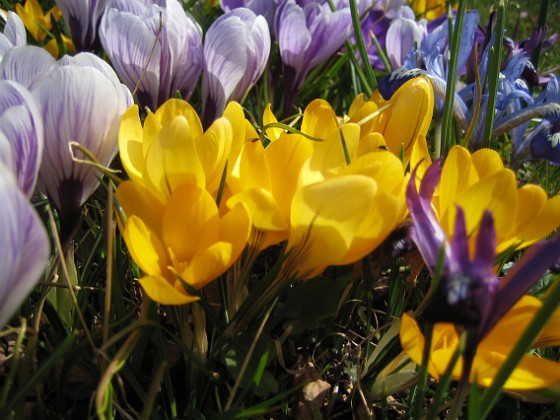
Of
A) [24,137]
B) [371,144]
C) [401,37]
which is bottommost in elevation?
[401,37]

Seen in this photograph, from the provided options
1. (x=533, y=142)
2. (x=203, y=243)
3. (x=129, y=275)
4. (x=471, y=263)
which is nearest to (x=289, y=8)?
(x=533, y=142)

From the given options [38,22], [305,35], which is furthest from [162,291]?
[38,22]

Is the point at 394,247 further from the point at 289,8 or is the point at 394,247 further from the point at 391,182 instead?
the point at 289,8

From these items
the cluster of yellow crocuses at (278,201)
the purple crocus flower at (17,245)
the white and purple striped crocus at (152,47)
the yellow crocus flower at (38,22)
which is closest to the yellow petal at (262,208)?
the cluster of yellow crocuses at (278,201)

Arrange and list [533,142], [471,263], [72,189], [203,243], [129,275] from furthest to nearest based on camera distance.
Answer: [533,142] < [129,275] < [72,189] < [203,243] < [471,263]

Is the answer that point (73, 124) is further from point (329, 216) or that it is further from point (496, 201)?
point (496, 201)
